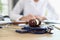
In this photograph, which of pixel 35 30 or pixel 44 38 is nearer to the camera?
pixel 44 38

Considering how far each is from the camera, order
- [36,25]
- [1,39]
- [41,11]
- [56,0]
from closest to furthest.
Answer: [1,39]
[36,25]
[41,11]
[56,0]

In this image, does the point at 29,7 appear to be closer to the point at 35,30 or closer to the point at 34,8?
the point at 34,8

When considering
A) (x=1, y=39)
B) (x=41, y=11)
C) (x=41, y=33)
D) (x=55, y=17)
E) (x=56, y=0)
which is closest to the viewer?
(x=1, y=39)

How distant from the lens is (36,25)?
1.16 meters

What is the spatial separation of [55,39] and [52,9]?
50.0 inches

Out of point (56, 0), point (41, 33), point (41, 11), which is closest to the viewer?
point (41, 33)

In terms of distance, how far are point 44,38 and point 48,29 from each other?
0.52 feet

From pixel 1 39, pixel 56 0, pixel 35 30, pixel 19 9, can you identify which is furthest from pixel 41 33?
pixel 56 0

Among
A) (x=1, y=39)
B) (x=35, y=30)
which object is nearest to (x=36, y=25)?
(x=35, y=30)

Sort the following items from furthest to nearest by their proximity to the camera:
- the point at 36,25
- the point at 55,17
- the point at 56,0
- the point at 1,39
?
1. the point at 56,0
2. the point at 55,17
3. the point at 36,25
4. the point at 1,39

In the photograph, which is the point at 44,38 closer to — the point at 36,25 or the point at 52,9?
the point at 36,25

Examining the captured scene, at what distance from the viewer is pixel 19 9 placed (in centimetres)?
215

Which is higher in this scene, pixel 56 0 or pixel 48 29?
pixel 56 0

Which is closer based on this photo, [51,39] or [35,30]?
[51,39]
